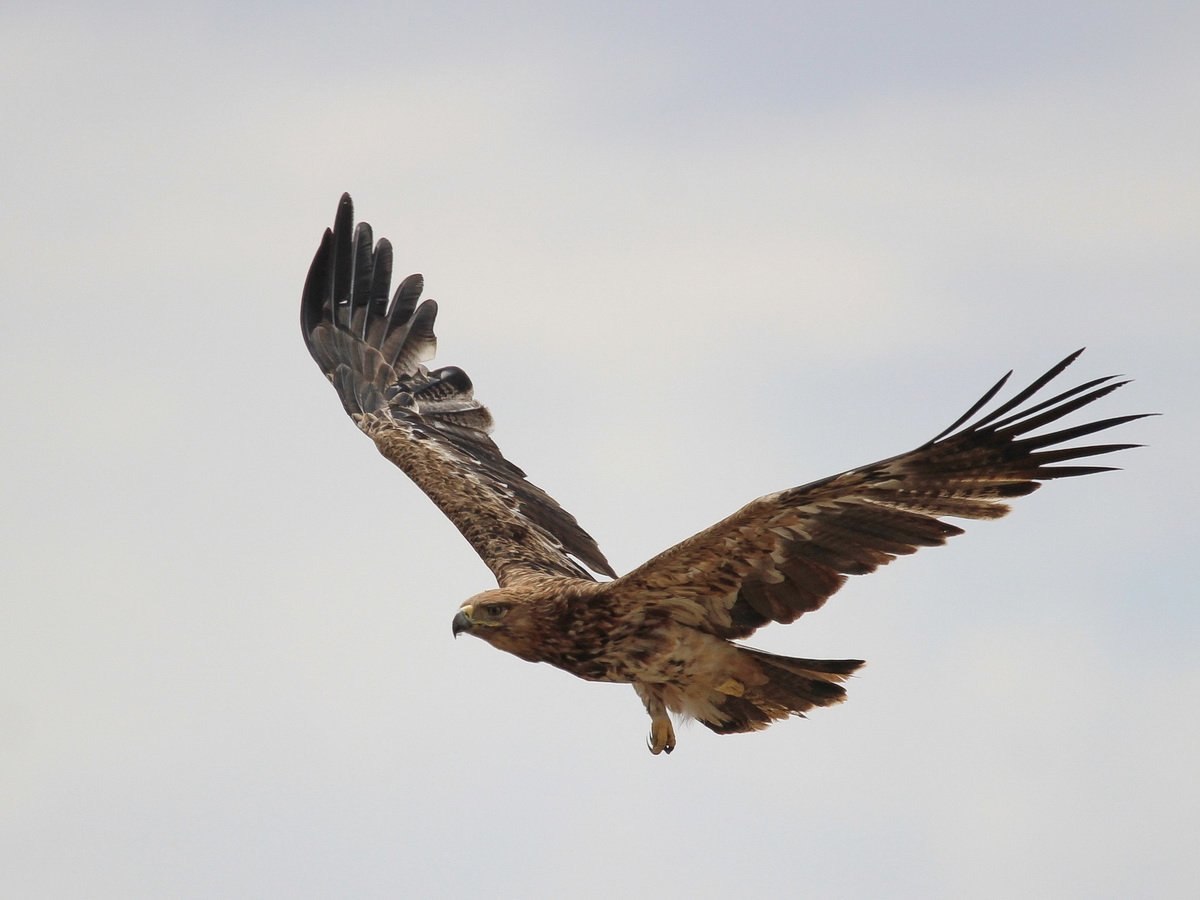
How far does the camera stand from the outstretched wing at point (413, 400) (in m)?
12.2

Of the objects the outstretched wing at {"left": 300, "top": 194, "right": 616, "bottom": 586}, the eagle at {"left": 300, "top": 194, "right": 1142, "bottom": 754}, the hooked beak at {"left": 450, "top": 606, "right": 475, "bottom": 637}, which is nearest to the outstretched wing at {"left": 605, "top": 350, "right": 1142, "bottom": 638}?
the eagle at {"left": 300, "top": 194, "right": 1142, "bottom": 754}

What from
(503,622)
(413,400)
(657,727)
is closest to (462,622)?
(503,622)

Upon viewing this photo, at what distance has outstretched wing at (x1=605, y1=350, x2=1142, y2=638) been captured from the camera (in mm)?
8641

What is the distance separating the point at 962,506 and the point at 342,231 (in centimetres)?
719

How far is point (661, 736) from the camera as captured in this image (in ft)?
34.1

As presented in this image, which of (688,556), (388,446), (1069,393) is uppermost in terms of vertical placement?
(388,446)

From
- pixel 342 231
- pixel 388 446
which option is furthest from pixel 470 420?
pixel 342 231

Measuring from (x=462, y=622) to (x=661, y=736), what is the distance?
4.46 ft

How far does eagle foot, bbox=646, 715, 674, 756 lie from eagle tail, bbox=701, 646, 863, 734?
222 mm

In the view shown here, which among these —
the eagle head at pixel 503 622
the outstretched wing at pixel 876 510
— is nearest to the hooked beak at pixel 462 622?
the eagle head at pixel 503 622

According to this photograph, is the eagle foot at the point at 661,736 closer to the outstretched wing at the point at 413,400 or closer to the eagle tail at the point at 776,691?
the eagle tail at the point at 776,691

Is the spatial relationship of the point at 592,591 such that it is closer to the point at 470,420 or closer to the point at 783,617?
the point at 783,617

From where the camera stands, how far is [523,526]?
39.3 ft

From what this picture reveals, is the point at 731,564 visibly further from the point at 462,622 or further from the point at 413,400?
the point at 413,400
